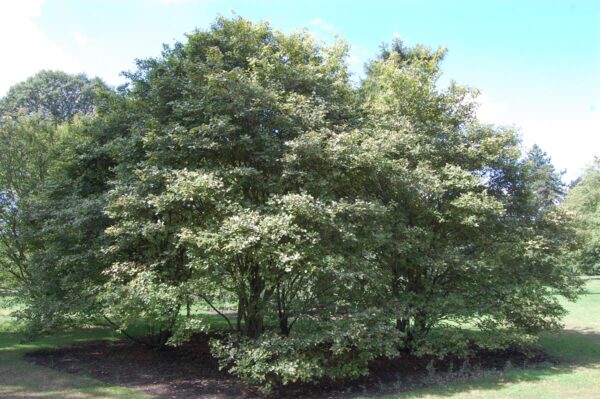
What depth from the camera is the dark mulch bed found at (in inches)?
301

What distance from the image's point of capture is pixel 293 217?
665 centimetres

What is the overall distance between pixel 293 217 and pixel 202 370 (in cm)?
467

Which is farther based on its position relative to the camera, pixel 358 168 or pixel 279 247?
pixel 358 168

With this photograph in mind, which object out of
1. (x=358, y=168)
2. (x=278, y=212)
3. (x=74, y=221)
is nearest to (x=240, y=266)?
(x=278, y=212)

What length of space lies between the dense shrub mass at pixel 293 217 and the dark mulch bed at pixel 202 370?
0.51 m

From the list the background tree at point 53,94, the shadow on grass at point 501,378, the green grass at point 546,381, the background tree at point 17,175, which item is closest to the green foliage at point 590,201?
the green grass at point 546,381

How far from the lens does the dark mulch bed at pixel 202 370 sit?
7645 millimetres

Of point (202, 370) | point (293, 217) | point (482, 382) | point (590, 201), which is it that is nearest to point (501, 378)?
point (482, 382)

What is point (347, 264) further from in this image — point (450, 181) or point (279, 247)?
point (450, 181)

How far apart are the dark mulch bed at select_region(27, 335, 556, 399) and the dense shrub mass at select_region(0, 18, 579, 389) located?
0.51 m

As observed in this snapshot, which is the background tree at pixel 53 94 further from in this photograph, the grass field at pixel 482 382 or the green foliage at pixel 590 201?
the green foliage at pixel 590 201

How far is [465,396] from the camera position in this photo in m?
7.09

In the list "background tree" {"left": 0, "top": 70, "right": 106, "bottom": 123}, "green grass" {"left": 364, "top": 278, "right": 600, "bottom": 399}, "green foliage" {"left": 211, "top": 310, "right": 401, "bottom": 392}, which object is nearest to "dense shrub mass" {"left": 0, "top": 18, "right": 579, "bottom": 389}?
"green foliage" {"left": 211, "top": 310, "right": 401, "bottom": 392}

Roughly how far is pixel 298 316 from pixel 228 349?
4.73 feet
